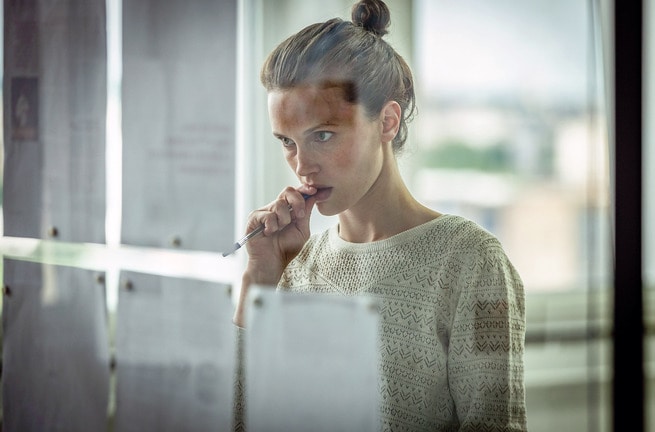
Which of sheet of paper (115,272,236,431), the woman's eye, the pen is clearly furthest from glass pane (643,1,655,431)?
sheet of paper (115,272,236,431)

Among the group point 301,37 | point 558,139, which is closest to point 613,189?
point 558,139

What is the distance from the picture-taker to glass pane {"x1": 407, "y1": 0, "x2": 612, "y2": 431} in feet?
4.91

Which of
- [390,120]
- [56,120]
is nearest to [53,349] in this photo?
[56,120]

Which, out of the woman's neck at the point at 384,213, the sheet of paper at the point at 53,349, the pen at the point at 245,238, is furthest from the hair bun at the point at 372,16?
the sheet of paper at the point at 53,349

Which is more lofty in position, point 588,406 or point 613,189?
point 613,189

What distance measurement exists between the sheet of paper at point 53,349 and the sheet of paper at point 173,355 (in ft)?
0.35

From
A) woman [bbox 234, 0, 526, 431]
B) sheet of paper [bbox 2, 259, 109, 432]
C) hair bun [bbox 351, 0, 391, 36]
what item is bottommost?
sheet of paper [bbox 2, 259, 109, 432]

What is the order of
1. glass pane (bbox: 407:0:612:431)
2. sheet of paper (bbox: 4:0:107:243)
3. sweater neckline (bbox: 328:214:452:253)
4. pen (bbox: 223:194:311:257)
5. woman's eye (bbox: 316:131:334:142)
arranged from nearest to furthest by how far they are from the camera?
1. glass pane (bbox: 407:0:612:431)
2. sweater neckline (bbox: 328:214:452:253)
3. woman's eye (bbox: 316:131:334:142)
4. pen (bbox: 223:194:311:257)
5. sheet of paper (bbox: 4:0:107:243)

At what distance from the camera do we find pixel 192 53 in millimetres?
2023

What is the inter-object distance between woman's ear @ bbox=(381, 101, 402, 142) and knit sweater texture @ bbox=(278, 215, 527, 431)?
18 centimetres

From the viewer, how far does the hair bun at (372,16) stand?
1.63 meters

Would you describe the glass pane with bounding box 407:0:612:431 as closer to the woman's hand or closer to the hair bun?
the hair bun

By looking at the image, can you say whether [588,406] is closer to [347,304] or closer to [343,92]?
[347,304]

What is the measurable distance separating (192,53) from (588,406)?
45.4 inches
